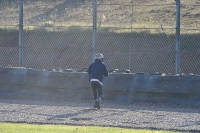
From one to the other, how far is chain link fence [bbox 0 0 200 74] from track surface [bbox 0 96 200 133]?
7.67 m

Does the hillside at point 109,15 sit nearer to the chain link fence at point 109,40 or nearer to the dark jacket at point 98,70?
the chain link fence at point 109,40

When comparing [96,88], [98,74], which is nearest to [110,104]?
[96,88]

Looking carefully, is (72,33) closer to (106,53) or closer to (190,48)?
(106,53)

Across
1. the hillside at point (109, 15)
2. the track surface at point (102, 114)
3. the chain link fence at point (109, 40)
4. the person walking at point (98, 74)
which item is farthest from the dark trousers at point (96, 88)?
the hillside at point (109, 15)

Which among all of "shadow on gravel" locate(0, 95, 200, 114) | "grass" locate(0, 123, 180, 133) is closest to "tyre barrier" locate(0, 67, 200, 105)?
"shadow on gravel" locate(0, 95, 200, 114)

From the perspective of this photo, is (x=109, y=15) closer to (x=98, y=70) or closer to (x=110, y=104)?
(x=110, y=104)

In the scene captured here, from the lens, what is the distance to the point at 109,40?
29.0 metres

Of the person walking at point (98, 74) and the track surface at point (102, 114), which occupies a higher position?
the person walking at point (98, 74)

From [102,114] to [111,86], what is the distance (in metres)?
3.12

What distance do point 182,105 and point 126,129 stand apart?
5.36 m

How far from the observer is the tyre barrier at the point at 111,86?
1655 centimetres

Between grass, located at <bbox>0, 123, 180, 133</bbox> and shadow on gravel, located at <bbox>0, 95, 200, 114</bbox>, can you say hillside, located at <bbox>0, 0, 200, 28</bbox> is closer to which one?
shadow on gravel, located at <bbox>0, 95, 200, 114</bbox>

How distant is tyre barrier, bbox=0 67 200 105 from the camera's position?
16.5 m

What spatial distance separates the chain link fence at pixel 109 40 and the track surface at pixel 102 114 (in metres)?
7.67
